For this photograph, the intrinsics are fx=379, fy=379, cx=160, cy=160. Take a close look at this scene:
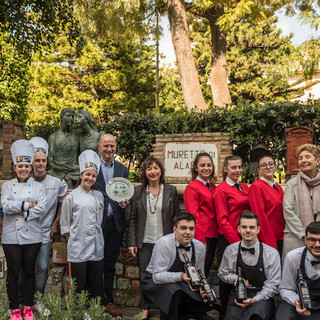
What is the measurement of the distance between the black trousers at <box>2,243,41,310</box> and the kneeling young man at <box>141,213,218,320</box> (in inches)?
41.8

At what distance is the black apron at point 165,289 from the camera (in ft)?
10.6

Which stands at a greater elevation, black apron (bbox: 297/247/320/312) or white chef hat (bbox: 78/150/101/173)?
white chef hat (bbox: 78/150/101/173)

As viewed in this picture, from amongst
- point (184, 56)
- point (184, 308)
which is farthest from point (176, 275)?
point (184, 56)

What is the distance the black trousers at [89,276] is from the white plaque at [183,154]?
2456 mm

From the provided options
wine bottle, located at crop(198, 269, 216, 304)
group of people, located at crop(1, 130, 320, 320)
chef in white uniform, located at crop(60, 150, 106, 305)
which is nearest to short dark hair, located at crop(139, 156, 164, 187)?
group of people, located at crop(1, 130, 320, 320)

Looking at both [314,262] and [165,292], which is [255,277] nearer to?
[314,262]

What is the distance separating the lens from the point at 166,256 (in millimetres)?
3410

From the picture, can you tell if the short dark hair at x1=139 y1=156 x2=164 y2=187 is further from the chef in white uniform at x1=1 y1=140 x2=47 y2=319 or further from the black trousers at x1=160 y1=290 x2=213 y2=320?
the black trousers at x1=160 y1=290 x2=213 y2=320

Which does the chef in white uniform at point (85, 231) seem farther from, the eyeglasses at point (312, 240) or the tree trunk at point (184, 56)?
the tree trunk at point (184, 56)

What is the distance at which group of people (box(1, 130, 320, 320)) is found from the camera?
3260 mm

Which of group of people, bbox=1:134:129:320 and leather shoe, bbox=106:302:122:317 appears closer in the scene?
group of people, bbox=1:134:129:320

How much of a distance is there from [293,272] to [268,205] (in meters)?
0.68

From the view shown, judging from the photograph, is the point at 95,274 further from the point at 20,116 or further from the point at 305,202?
the point at 20,116

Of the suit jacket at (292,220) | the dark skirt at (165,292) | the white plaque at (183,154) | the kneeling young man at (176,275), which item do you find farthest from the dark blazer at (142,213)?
the white plaque at (183,154)
